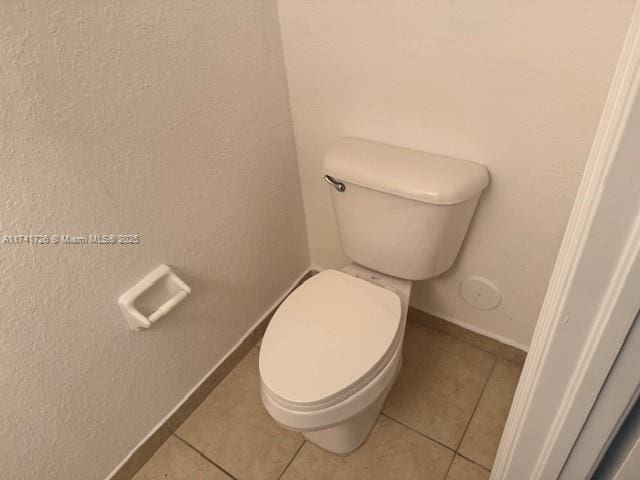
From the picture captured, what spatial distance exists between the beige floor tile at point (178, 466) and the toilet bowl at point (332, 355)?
354 millimetres

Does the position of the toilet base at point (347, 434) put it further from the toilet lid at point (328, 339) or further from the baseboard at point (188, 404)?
the baseboard at point (188, 404)

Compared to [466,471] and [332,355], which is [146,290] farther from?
[466,471]

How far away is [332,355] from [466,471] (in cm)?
57

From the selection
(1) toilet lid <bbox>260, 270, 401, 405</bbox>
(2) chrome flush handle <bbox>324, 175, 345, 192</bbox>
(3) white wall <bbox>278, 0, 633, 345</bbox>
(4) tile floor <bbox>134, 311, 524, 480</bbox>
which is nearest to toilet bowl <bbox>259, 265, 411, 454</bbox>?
(1) toilet lid <bbox>260, 270, 401, 405</bbox>

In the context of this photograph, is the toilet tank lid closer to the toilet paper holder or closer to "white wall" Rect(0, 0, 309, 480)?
"white wall" Rect(0, 0, 309, 480)

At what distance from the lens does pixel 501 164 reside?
1.05 meters

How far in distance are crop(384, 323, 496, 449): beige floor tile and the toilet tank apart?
1.36 feet

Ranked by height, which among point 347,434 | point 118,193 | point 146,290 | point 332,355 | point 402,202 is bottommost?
point 347,434

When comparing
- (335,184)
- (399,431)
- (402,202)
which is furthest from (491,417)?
(335,184)

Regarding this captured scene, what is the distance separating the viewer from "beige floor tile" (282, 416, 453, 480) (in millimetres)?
1195

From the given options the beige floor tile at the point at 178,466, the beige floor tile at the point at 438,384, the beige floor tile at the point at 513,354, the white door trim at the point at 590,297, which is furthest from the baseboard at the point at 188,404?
the white door trim at the point at 590,297

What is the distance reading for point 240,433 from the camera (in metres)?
1.33

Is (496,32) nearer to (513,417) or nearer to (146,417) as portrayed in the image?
(513,417)

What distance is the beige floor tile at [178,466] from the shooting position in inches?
48.5
